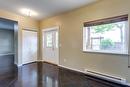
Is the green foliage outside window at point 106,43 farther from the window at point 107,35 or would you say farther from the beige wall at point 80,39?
the beige wall at point 80,39

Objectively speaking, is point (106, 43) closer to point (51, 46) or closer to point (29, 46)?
point (51, 46)

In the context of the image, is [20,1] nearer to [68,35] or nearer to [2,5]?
[2,5]

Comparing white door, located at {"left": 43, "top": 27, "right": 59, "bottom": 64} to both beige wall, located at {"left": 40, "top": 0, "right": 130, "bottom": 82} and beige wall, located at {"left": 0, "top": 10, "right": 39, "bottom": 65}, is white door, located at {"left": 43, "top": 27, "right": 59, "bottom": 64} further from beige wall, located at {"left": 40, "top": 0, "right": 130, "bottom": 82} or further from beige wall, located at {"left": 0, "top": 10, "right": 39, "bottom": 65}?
beige wall, located at {"left": 0, "top": 10, "right": 39, "bottom": 65}

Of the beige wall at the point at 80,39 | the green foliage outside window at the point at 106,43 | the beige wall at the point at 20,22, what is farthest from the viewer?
the beige wall at the point at 20,22

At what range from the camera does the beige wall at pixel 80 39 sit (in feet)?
10.0

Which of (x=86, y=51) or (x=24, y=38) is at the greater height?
(x=24, y=38)

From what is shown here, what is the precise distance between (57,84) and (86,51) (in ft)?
5.24

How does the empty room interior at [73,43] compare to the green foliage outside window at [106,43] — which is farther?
the green foliage outside window at [106,43]

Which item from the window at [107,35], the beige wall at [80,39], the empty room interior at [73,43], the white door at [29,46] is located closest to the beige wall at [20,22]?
the empty room interior at [73,43]

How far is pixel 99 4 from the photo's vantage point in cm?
355

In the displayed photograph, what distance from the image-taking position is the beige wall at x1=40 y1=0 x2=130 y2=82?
3057mm

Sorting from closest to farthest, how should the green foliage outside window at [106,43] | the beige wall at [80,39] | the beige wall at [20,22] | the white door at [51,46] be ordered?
1. the beige wall at [80,39]
2. the green foliage outside window at [106,43]
3. the beige wall at [20,22]
4. the white door at [51,46]

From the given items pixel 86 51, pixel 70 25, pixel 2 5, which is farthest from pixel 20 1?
pixel 86 51

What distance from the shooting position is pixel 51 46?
19.4 feet
